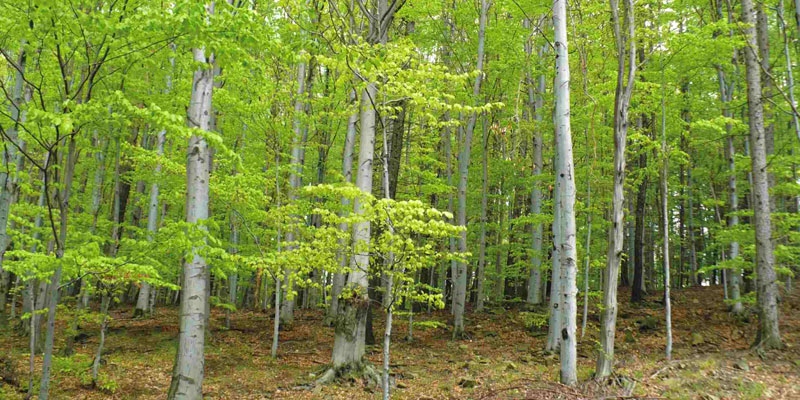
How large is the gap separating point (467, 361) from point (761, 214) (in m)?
A: 6.75

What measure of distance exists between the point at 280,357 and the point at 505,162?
963 cm

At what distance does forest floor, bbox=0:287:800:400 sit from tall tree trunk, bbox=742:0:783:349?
1.77ft

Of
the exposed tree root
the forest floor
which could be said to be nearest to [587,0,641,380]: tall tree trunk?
the forest floor

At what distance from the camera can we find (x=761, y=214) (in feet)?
30.2

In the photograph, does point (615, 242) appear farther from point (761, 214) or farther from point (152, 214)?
point (152, 214)

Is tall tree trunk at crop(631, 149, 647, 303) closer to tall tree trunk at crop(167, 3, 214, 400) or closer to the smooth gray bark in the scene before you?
the smooth gray bark

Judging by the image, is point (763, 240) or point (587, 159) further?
point (587, 159)

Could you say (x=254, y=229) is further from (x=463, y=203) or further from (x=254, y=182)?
(x=463, y=203)

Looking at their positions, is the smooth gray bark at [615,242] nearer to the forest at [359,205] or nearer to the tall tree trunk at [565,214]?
the forest at [359,205]

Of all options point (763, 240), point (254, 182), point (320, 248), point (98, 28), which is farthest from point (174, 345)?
point (763, 240)

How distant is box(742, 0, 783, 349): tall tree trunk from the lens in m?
8.79

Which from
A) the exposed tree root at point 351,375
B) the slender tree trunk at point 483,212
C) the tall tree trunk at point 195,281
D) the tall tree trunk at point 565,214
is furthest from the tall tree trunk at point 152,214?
the tall tree trunk at point 565,214

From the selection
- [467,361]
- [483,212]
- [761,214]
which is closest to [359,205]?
[467,361]

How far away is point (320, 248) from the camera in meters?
5.71
